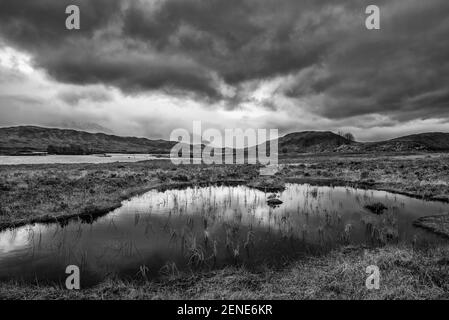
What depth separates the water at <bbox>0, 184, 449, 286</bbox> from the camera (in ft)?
32.5

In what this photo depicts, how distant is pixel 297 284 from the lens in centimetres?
808

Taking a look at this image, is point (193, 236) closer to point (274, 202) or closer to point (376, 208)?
point (274, 202)

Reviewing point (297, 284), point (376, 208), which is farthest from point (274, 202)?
point (297, 284)

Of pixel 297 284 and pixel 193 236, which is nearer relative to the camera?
pixel 297 284

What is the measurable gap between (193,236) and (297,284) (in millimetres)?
6481

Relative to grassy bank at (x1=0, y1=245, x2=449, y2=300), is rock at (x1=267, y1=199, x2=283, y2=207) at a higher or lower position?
higher

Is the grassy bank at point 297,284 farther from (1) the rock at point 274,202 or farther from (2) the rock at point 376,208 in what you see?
(1) the rock at point 274,202

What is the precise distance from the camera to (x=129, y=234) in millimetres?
13422

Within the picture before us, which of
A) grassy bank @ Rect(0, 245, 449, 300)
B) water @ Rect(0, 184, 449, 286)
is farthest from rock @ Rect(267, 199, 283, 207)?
grassy bank @ Rect(0, 245, 449, 300)

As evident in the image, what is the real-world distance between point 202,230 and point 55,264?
715cm

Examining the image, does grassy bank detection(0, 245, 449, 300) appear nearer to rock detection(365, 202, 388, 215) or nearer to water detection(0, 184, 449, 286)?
water detection(0, 184, 449, 286)

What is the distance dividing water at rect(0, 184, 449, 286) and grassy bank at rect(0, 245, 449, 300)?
0.90 metres
